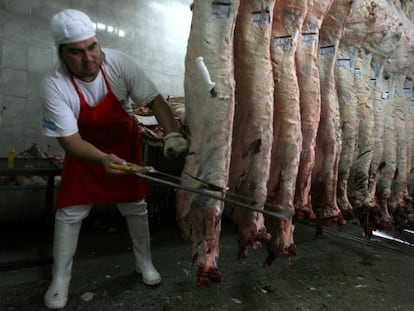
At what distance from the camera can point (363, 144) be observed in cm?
234

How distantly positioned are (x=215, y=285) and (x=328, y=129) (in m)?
1.38

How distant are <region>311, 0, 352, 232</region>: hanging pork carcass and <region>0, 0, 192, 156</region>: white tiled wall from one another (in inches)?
127

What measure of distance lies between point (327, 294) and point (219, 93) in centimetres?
193

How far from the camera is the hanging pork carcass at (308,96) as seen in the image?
Result: 1.81 m

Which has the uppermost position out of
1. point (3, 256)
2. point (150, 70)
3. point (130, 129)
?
point (150, 70)

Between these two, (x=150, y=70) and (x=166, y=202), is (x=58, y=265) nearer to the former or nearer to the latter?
(x=166, y=202)

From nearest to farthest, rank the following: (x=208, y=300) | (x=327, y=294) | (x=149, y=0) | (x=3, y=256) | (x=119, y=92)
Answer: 1. (x=119, y=92)
2. (x=208, y=300)
3. (x=327, y=294)
4. (x=3, y=256)
5. (x=149, y=0)

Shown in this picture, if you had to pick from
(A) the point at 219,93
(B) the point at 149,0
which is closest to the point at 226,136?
(A) the point at 219,93

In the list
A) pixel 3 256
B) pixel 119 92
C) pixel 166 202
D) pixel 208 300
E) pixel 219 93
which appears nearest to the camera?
pixel 219 93

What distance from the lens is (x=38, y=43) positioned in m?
4.01

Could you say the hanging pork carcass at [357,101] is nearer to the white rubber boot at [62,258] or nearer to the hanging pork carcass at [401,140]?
the hanging pork carcass at [401,140]

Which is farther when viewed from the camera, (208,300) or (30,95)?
(30,95)

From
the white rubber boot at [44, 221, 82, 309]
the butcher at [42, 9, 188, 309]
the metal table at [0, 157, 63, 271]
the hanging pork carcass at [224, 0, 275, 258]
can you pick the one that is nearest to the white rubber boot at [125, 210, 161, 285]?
the butcher at [42, 9, 188, 309]

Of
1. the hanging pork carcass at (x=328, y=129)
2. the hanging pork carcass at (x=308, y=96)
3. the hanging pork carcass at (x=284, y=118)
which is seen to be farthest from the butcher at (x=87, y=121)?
the hanging pork carcass at (x=328, y=129)
